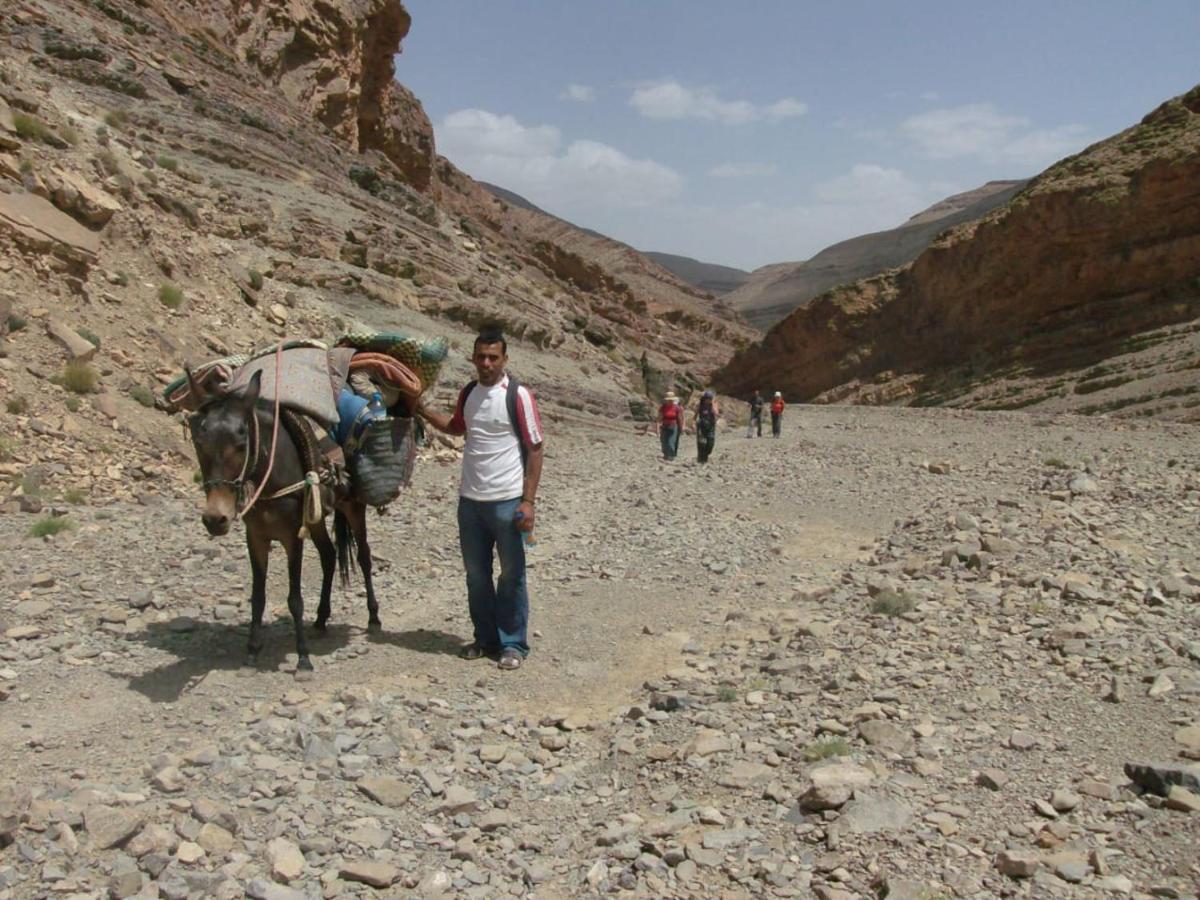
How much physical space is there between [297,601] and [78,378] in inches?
260

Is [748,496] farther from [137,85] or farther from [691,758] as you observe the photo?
[137,85]

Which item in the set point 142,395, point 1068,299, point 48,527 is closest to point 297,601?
point 48,527

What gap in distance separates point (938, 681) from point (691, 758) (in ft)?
5.70

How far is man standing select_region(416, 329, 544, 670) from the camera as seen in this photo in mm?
6199

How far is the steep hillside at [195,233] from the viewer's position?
11203mm

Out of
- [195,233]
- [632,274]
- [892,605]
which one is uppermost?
[632,274]

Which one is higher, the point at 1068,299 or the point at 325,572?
the point at 1068,299

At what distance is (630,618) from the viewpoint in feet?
24.7

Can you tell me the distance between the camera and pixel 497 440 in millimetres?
6234

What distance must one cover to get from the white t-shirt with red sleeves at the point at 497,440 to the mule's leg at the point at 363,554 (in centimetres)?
115

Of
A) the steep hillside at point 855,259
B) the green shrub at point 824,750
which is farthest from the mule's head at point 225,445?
the steep hillside at point 855,259

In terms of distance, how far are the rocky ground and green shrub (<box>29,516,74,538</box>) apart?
62 millimetres

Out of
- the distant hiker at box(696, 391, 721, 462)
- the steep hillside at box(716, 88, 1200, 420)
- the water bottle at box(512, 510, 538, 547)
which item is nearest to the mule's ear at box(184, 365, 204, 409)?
the water bottle at box(512, 510, 538, 547)

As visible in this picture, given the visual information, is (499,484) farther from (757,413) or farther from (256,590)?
(757,413)
